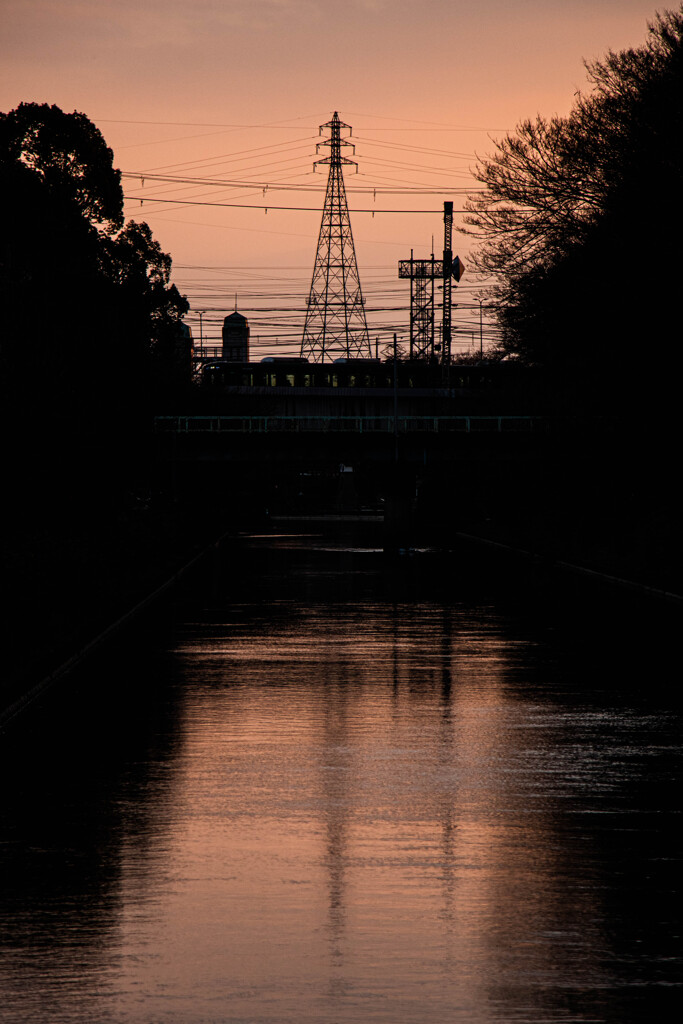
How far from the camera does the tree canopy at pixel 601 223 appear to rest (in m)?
38.7

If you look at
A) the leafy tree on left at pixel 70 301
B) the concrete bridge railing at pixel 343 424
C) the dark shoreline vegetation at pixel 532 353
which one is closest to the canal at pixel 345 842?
the dark shoreline vegetation at pixel 532 353

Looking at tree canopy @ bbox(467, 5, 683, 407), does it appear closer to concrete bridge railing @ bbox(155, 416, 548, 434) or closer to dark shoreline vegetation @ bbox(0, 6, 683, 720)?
dark shoreline vegetation @ bbox(0, 6, 683, 720)

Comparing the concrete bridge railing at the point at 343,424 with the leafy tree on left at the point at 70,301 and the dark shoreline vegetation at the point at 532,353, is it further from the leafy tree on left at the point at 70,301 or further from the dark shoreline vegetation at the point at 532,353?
the dark shoreline vegetation at the point at 532,353

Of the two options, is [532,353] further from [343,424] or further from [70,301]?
[343,424]

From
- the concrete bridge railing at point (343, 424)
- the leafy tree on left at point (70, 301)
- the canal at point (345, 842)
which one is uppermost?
the leafy tree on left at point (70, 301)

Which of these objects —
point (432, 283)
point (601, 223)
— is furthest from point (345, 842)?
point (432, 283)

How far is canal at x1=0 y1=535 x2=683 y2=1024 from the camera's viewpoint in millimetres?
6645

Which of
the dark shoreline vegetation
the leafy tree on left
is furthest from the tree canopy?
the leafy tree on left

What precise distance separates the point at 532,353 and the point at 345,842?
126 feet

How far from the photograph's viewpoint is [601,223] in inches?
1620

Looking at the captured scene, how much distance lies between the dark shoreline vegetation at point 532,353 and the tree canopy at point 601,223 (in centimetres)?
5

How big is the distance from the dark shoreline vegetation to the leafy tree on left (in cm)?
9

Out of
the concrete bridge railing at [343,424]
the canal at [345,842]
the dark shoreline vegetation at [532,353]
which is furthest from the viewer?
the concrete bridge railing at [343,424]

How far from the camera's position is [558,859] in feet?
30.2
